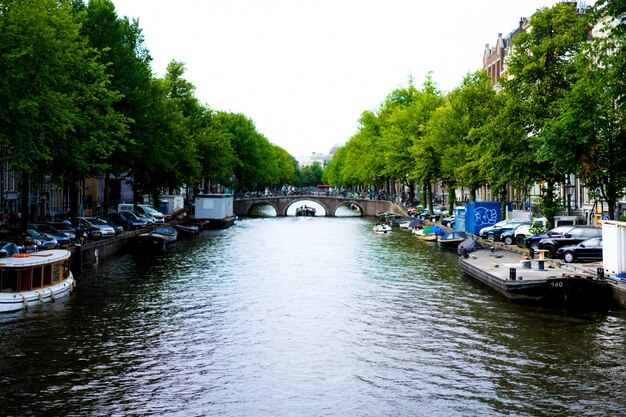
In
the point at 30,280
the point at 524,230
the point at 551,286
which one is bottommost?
the point at 551,286

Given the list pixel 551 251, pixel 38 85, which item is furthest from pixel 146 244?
pixel 551 251

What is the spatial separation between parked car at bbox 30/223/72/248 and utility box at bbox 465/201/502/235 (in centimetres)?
3452

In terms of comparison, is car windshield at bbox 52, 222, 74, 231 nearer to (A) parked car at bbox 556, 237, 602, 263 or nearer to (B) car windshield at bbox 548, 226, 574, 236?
(B) car windshield at bbox 548, 226, 574, 236

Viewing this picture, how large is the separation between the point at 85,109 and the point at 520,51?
29074mm

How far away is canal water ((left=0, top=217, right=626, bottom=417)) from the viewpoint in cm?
1936

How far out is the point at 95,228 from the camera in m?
56.1

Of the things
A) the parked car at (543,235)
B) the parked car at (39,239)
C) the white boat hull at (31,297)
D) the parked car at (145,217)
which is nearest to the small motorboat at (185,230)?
the parked car at (145,217)

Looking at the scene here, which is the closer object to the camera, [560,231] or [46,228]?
[560,231]

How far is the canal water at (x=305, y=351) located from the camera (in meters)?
19.4

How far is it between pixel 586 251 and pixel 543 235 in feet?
24.8

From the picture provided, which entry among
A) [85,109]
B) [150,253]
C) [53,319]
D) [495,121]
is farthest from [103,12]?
[53,319]

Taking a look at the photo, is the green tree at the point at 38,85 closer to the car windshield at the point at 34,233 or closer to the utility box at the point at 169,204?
the car windshield at the point at 34,233

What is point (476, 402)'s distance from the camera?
762 inches

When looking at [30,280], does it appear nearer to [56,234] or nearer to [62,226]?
[56,234]
